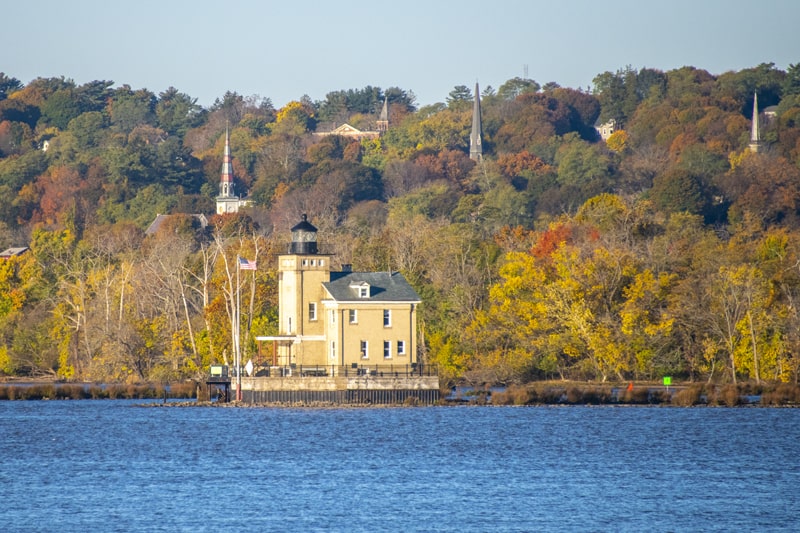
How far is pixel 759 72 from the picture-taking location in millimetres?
174375

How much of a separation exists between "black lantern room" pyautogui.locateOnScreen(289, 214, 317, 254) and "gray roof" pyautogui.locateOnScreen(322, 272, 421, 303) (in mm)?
1599

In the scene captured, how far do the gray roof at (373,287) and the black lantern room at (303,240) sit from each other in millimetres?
1599

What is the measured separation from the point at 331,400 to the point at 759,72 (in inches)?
4861

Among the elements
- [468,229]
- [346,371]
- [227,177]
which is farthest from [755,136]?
[346,371]

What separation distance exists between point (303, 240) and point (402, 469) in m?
22.5

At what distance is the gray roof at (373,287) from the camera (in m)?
65.0

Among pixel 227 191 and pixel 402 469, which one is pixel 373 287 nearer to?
pixel 402 469

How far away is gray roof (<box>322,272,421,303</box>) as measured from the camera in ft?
213

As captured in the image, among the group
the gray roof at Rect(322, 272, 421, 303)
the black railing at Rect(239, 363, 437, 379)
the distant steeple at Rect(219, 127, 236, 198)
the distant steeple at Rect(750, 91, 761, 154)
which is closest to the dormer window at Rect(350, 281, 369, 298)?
the gray roof at Rect(322, 272, 421, 303)

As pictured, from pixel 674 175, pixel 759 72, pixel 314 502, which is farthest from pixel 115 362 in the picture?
pixel 759 72

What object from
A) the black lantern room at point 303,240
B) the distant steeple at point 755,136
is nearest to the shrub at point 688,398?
the black lantern room at point 303,240

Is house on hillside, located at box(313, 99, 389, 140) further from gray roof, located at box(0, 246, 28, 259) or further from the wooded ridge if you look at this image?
gray roof, located at box(0, 246, 28, 259)

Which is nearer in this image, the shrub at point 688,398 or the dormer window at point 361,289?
the dormer window at point 361,289

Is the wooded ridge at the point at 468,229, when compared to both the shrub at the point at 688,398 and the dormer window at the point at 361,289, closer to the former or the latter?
the shrub at the point at 688,398
